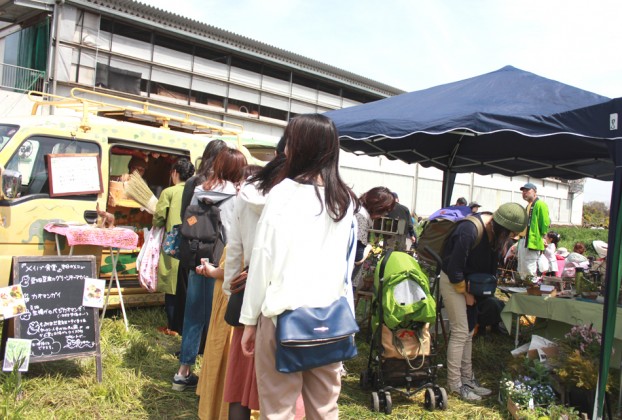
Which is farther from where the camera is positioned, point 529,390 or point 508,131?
point 508,131

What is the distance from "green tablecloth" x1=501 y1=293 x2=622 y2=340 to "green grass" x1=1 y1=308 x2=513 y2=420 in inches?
27.2

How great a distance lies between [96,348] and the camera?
3.78m

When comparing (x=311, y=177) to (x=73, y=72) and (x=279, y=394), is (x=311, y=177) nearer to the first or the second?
(x=279, y=394)

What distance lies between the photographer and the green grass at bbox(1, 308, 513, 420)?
11.2ft

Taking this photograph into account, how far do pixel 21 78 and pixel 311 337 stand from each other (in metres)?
15.3

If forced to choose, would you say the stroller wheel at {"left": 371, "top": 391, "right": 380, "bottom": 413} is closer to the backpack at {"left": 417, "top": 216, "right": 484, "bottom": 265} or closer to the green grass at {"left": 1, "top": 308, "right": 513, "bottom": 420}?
the green grass at {"left": 1, "top": 308, "right": 513, "bottom": 420}

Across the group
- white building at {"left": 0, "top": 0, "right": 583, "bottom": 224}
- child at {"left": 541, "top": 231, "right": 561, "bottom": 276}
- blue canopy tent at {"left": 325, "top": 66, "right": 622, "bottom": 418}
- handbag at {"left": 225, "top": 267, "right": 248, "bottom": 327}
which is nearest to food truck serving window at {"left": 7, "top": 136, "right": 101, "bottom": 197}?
blue canopy tent at {"left": 325, "top": 66, "right": 622, "bottom": 418}

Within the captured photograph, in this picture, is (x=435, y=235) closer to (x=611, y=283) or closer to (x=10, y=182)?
(x=611, y=283)

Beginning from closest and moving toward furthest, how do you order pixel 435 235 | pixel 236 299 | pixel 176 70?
1. pixel 236 299
2. pixel 435 235
3. pixel 176 70

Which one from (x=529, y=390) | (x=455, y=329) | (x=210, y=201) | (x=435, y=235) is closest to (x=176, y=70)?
(x=435, y=235)

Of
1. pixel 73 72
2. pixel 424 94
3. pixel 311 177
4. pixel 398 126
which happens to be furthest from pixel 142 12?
pixel 311 177

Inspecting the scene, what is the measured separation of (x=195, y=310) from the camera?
3.64 m

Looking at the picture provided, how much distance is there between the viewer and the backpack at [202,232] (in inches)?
143

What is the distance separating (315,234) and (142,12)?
50.7 feet
